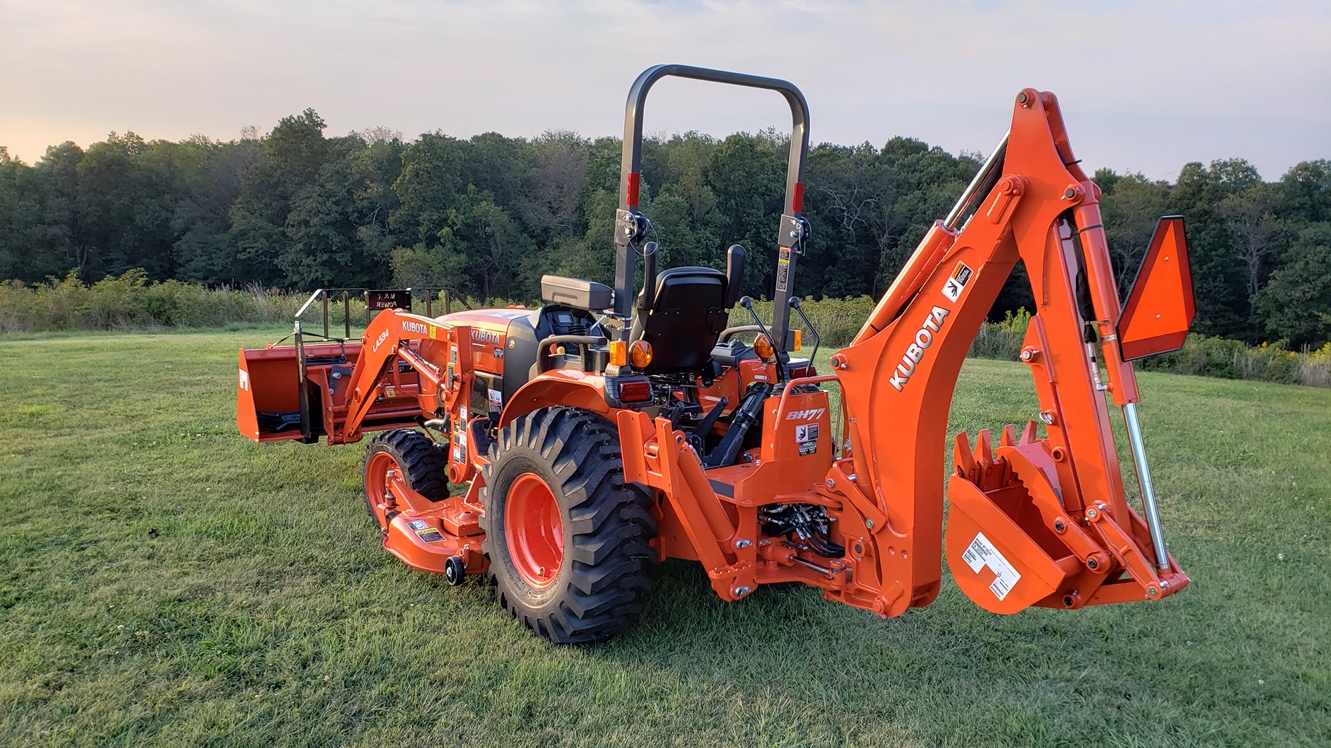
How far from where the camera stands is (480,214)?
38031mm

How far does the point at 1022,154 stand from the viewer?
9.50 ft

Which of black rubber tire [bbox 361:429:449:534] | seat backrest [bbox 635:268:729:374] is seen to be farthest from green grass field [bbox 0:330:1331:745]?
seat backrest [bbox 635:268:729:374]

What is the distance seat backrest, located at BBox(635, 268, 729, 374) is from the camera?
3.94 m

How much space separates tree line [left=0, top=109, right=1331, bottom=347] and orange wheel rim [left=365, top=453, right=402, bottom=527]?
79.0 feet

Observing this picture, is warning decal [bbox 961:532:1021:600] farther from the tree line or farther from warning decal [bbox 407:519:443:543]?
the tree line

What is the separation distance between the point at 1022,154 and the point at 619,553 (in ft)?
7.38

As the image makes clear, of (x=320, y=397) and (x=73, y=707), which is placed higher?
(x=320, y=397)

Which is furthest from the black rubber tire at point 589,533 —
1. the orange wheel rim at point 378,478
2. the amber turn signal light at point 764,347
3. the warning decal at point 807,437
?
the orange wheel rim at point 378,478

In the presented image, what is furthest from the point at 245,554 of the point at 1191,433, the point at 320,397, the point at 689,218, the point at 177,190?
the point at 177,190

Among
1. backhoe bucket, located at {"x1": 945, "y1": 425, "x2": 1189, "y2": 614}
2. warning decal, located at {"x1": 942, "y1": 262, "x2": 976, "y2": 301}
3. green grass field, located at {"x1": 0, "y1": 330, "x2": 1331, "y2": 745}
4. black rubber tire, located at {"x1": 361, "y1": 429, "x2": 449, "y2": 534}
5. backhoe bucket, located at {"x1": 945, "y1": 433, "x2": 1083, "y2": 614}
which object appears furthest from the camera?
black rubber tire, located at {"x1": 361, "y1": 429, "x2": 449, "y2": 534}

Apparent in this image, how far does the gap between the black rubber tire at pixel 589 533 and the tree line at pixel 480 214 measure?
25892 millimetres

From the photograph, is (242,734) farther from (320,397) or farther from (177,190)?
(177,190)

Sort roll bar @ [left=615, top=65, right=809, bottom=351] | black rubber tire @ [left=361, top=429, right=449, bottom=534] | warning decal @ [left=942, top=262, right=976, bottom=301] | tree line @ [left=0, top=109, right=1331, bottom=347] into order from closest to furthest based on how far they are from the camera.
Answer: warning decal @ [left=942, top=262, right=976, bottom=301] → roll bar @ [left=615, top=65, right=809, bottom=351] → black rubber tire @ [left=361, top=429, right=449, bottom=534] → tree line @ [left=0, top=109, right=1331, bottom=347]

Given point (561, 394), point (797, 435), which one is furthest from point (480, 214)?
point (797, 435)
